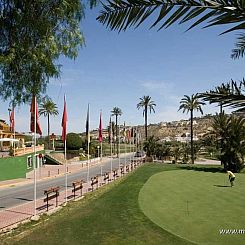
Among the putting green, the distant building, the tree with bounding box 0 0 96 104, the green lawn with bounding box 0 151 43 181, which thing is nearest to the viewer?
the tree with bounding box 0 0 96 104

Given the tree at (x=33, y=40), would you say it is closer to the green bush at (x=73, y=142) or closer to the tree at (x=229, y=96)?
the tree at (x=229, y=96)

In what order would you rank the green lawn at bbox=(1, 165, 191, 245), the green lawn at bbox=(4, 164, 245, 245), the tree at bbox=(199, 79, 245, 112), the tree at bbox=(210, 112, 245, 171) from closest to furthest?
1. the tree at bbox=(199, 79, 245, 112)
2. the green lawn at bbox=(1, 165, 191, 245)
3. the green lawn at bbox=(4, 164, 245, 245)
4. the tree at bbox=(210, 112, 245, 171)

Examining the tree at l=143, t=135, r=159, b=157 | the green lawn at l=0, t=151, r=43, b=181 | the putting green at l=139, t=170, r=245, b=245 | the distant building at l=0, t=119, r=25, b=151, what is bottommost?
the putting green at l=139, t=170, r=245, b=245

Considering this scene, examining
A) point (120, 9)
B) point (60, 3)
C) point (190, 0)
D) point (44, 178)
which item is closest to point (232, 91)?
point (190, 0)

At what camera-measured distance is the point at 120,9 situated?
3307mm

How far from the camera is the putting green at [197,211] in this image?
1393 centimetres

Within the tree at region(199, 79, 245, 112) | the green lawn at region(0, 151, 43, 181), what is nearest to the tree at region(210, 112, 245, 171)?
the green lawn at region(0, 151, 43, 181)

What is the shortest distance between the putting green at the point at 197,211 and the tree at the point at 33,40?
7.79 m

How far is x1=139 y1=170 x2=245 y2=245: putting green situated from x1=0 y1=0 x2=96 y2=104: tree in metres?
7.79

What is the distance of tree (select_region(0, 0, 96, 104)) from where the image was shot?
10.7m

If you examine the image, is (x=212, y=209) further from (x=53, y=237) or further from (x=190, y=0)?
(x=190, y=0)

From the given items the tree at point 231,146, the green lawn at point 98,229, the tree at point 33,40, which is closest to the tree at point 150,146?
the tree at point 231,146

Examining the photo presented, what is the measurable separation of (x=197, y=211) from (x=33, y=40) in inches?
466

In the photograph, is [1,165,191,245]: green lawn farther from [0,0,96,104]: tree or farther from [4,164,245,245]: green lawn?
[0,0,96,104]: tree
